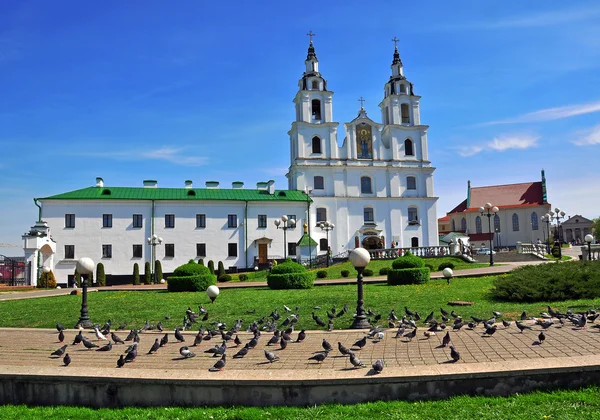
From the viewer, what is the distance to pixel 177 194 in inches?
1860

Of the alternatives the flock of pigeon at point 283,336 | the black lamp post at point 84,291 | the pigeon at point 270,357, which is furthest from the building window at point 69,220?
the pigeon at point 270,357

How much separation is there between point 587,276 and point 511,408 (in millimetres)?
11207

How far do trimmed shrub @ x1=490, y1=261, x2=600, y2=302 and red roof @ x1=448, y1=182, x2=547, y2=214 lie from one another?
65.4m

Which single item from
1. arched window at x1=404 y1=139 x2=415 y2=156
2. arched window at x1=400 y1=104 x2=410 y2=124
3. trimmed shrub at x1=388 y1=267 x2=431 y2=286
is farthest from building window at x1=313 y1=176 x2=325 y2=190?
trimmed shrub at x1=388 y1=267 x2=431 y2=286

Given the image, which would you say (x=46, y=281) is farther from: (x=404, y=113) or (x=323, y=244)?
(x=404, y=113)

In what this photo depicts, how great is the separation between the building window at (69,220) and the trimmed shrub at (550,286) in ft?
126

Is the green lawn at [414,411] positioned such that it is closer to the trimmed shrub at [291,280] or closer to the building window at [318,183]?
the trimmed shrub at [291,280]

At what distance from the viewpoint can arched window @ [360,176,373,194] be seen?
5547 centimetres

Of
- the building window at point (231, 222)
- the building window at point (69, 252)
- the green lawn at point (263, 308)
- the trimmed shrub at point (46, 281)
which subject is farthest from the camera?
the building window at point (231, 222)

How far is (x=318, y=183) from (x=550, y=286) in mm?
40306

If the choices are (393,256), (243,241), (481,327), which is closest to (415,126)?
(393,256)

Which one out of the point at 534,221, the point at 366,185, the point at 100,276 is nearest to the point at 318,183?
the point at 366,185

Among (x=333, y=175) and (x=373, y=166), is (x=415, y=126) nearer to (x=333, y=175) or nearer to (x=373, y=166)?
(x=373, y=166)

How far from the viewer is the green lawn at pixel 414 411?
5562 mm
